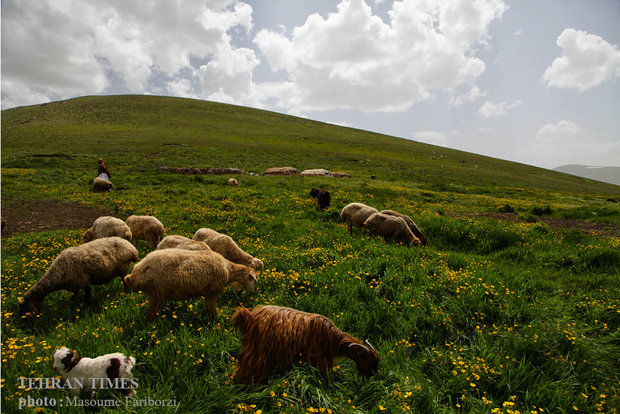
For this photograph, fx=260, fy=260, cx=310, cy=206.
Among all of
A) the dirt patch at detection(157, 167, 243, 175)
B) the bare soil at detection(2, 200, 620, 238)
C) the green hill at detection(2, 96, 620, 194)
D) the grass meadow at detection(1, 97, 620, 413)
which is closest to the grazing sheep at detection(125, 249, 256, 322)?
the grass meadow at detection(1, 97, 620, 413)

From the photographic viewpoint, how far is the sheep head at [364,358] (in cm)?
350

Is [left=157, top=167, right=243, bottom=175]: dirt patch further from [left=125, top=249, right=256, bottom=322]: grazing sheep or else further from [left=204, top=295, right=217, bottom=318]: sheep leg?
[left=204, top=295, right=217, bottom=318]: sheep leg

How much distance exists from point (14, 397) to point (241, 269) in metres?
3.39

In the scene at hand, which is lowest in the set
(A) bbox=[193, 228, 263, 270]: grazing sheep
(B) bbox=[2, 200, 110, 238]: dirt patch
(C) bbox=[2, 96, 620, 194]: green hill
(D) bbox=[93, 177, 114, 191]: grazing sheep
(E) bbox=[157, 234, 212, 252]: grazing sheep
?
(B) bbox=[2, 200, 110, 238]: dirt patch

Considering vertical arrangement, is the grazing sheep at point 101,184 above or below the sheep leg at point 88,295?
above

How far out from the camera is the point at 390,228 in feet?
33.8

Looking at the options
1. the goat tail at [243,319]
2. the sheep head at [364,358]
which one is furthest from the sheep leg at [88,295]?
the sheep head at [364,358]

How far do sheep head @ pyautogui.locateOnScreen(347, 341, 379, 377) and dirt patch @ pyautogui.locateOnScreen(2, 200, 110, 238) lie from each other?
1303 centimetres

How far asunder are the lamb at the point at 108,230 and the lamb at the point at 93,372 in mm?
6061

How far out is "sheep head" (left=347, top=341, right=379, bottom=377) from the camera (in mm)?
3496

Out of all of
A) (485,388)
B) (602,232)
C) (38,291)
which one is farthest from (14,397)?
(602,232)

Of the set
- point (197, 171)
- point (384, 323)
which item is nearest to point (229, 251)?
point (384, 323)

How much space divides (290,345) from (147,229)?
7.58 metres

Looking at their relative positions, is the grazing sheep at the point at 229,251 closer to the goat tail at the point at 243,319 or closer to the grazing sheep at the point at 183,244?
the grazing sheep at the point at 183,244
